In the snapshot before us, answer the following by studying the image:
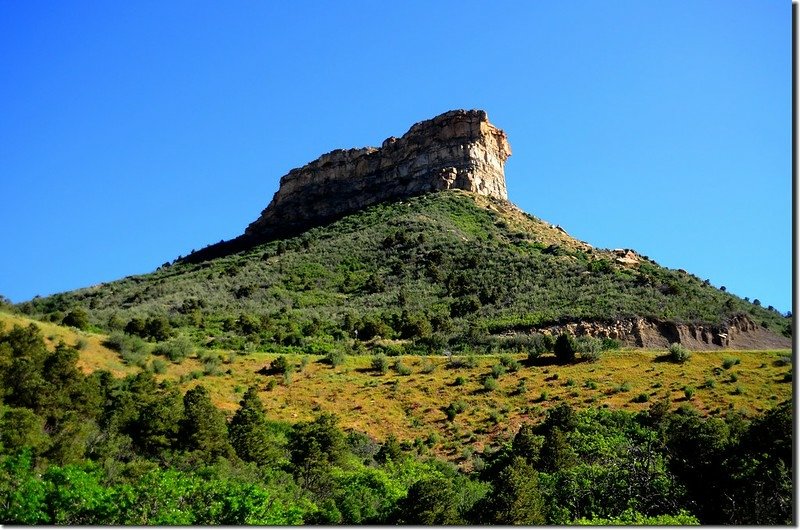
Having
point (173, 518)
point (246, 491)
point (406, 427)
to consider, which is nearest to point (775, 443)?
point (246, 491)

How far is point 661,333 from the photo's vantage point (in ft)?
140

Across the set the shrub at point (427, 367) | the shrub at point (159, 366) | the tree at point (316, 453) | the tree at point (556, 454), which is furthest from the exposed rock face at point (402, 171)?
the tree at point (316, 453)

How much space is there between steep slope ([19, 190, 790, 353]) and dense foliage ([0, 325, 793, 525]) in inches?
602

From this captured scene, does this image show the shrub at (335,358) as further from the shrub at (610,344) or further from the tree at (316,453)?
the shrub at (610,344)

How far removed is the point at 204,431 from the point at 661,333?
29.7 m

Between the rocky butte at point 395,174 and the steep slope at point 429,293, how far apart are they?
9.93ft

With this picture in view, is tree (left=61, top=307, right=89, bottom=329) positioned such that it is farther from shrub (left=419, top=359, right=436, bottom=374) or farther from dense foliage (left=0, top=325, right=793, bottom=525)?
shrub (left=419, top=359, right=436, bottom=374)

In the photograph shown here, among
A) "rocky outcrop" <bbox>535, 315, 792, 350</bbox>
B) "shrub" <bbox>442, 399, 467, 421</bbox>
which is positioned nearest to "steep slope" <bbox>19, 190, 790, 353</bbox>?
"rocky outcrop" <bbox>535, 315, 792, 350</bbox>

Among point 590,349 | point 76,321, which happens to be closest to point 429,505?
point 590,349

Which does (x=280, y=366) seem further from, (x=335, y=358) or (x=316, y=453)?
(x=316, y=453)

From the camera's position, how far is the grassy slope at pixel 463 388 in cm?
2788

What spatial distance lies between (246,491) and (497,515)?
517cm

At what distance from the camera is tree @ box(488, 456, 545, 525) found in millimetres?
15016

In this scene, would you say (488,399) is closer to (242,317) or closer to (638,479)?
(638,479)
